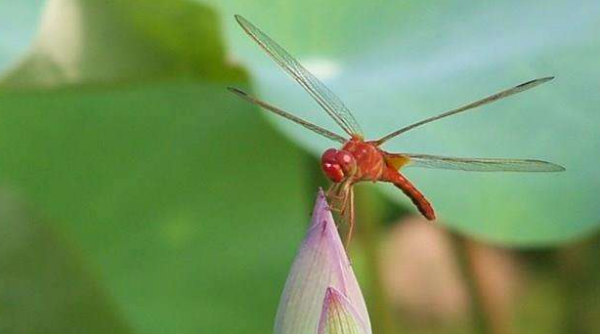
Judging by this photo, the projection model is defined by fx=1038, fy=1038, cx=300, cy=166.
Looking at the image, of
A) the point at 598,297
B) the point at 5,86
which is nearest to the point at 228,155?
the point at 5,86

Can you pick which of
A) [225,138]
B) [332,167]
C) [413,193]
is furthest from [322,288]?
[225,138]

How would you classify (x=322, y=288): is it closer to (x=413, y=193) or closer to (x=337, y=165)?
(x=337, y=165)

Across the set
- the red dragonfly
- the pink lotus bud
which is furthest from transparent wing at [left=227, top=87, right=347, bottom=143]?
the pink lotus bud

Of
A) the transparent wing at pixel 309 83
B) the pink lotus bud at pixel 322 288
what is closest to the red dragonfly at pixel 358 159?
the transparent wing at pixel 309 83

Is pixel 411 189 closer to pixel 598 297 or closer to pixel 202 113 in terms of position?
pixel 202 113

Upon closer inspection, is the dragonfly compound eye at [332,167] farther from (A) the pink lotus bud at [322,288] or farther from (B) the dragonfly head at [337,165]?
(A) the pink lotus bud at [322,288]

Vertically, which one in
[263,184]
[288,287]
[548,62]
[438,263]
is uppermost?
[438,263]
